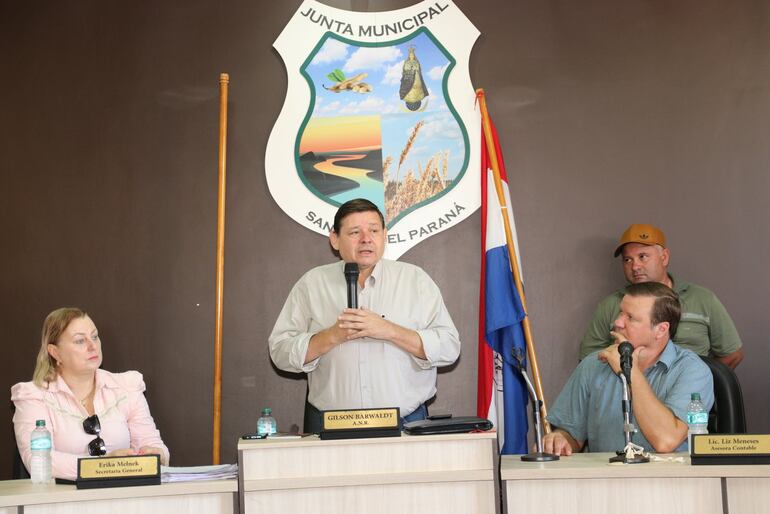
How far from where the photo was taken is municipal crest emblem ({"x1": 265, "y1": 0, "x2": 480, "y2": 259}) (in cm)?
423

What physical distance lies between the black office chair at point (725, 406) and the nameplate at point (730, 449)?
2.15 feet

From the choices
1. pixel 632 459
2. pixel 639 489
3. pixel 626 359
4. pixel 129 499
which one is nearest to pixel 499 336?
pixel 626 359

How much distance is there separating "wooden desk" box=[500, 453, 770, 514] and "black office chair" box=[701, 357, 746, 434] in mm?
687

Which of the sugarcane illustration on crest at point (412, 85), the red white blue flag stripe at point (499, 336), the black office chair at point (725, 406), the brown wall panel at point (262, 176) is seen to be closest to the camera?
the black office chair at point (725, 406)

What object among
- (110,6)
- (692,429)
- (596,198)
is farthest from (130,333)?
(692,429)

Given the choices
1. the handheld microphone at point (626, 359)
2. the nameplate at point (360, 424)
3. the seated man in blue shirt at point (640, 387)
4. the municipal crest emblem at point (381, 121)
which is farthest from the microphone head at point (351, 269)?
the municipal crest emblem at point (381, 121)

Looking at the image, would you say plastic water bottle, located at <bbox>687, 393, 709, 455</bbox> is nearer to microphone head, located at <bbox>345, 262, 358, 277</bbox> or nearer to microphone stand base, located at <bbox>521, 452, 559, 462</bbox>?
microphone stand base, located at <bbox>521, 452, 559, 462</bbox>

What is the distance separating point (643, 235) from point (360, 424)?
2166mm

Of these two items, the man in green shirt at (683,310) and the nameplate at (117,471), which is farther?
the man in green shirt at (683,310)

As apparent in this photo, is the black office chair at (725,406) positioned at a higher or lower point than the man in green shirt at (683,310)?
lower

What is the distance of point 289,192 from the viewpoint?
4.23m

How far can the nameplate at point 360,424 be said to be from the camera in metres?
2.36

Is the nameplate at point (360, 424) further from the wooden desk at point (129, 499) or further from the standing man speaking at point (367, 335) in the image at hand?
the standing man speaking at point (367, 335)

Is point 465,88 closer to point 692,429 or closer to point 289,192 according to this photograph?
point 289,192
